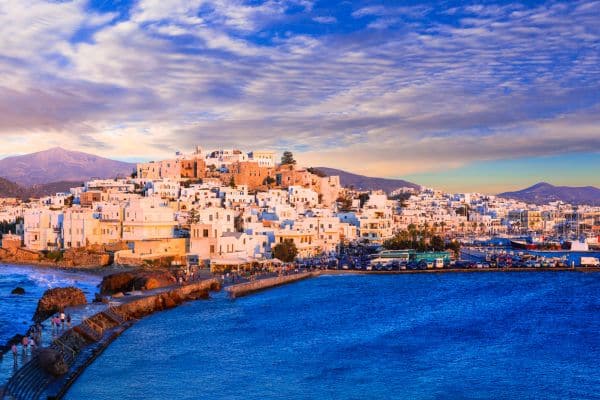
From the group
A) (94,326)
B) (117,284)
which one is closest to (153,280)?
(117,284)

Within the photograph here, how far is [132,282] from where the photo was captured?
1495 inches

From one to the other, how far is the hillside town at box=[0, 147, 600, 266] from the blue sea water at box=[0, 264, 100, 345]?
3.72 meters

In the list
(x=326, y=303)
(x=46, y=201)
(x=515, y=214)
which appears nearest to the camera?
(x=326, y=303)

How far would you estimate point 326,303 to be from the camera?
125ft

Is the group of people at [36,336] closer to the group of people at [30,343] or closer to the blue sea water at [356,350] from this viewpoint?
the group of people at [30,343]

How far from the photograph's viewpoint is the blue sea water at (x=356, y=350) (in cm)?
2022

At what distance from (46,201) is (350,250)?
41.3m

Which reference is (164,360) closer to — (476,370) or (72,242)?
(476,370)

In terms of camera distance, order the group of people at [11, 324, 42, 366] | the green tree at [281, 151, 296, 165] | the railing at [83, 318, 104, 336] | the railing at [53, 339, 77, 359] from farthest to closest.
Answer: the green tree at [281, 151, 296, 165] → the railing at [83, 318, 104, 336] → the railing at [53, 339, 77, 359] → the group of people at [11, 324, 42, 366]

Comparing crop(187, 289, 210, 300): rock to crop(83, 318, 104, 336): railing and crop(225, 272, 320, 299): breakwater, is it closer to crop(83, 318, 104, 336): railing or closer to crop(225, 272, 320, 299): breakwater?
crop(225, 272, 320, 299): breakwater

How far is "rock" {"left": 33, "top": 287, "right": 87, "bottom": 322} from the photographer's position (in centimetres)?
2930

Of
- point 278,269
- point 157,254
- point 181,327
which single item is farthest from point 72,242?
point 181,327

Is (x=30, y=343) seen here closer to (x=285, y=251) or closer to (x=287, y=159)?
(x=285, y=251)

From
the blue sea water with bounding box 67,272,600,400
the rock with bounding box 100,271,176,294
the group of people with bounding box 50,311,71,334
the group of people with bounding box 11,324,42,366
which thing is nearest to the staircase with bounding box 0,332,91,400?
the group of people with bounding box 11,324,42,366
